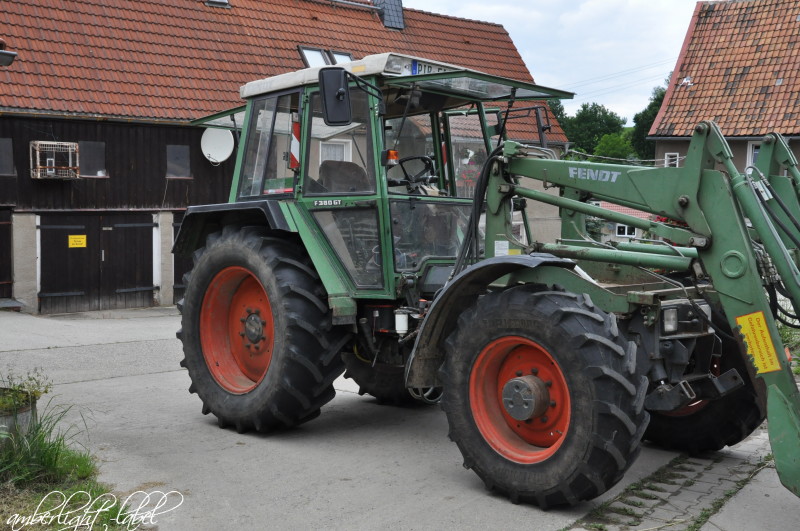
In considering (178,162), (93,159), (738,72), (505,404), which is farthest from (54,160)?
(738,72)

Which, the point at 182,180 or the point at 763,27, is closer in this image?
the point at 182,180

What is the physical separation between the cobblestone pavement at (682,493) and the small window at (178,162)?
13.2m

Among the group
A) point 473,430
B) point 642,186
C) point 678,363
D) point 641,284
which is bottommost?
point 473,430

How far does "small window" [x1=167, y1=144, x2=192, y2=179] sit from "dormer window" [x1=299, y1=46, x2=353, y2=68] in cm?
400

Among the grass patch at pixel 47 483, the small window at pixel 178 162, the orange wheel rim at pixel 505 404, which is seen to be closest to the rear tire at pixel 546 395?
the orange wheel rim at pixel 505 404

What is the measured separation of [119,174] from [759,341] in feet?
46.1

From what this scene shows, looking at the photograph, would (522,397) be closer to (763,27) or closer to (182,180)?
(182,180)

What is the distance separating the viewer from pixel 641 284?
18.4 ft

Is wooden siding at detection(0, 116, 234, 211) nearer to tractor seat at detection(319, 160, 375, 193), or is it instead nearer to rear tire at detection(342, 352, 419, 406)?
rear tire at detection(342, 352, 419, 406)

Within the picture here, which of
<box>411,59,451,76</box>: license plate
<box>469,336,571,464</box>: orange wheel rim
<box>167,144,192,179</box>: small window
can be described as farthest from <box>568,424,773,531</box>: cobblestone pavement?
<box>167,144,192,179</box>: small window

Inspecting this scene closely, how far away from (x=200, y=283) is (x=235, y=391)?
0.92 metres

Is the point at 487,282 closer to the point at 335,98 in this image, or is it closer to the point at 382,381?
the point at 335,98

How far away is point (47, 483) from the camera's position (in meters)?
4.96

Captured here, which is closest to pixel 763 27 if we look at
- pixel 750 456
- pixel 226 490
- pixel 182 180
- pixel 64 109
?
pixel 182 180
